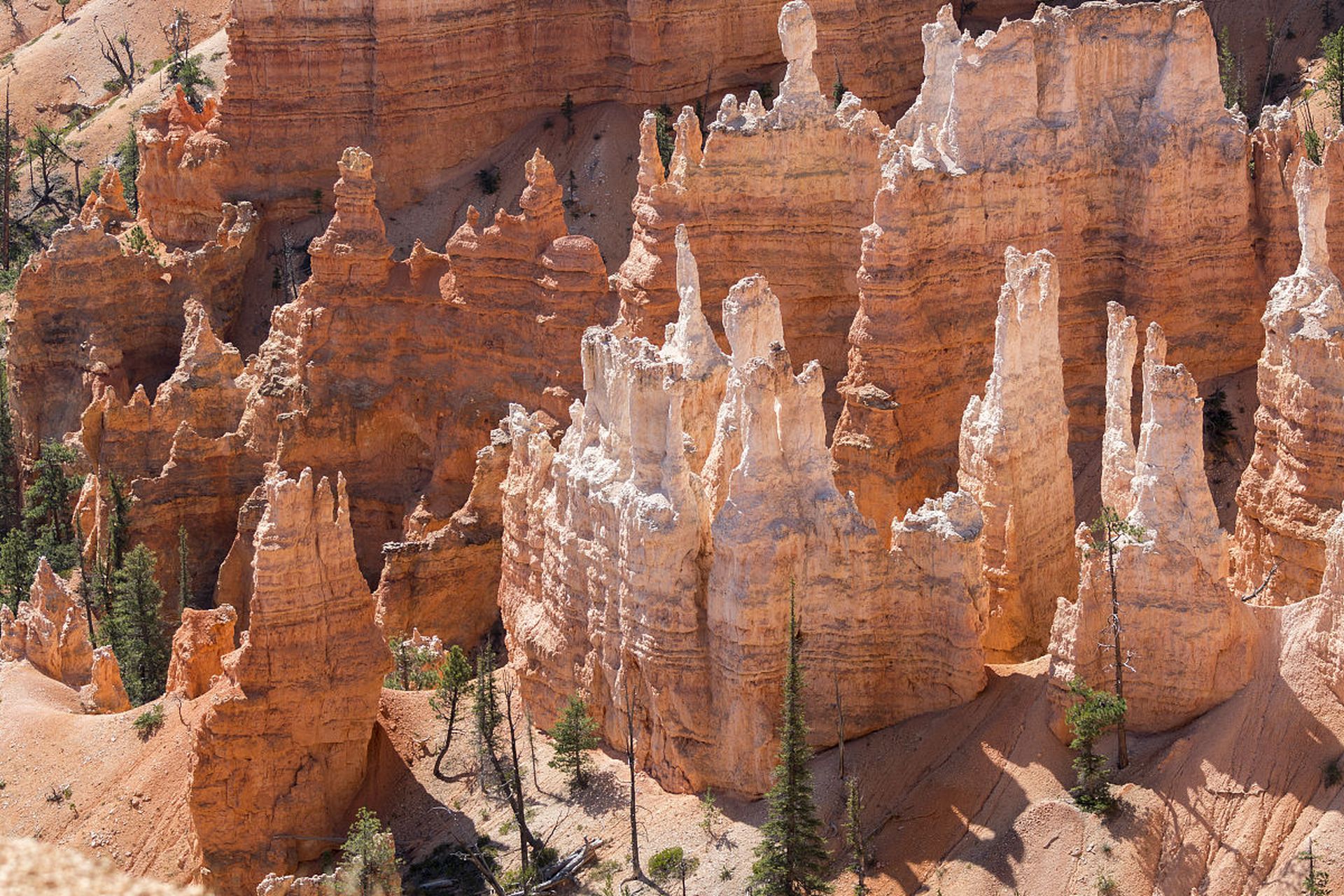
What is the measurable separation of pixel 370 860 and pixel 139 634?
20488 mm

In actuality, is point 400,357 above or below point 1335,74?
below

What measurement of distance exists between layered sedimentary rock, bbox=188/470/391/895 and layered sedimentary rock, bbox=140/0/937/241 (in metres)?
35.3

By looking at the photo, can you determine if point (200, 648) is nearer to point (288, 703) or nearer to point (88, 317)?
point (288, 703)

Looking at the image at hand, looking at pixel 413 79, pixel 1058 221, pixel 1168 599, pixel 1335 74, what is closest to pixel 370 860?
pixel 1168 599

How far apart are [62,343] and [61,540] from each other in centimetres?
740

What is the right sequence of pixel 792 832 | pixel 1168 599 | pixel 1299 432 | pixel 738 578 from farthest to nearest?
1. pixel 1299 432
2. pixel 738 578
3. pixel 1168 599
4. pixel 792 832

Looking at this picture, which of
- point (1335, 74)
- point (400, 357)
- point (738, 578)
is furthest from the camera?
point (1335, 74)

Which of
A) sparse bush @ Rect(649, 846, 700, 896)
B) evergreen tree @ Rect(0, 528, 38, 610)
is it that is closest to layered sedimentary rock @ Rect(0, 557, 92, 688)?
evergreen tree @ Rect(0, 528, 38, 610)

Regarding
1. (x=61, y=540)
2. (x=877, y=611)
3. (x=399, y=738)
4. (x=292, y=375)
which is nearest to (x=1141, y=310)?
(x=877, y=611)

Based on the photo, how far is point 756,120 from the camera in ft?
167

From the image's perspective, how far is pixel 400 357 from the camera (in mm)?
59062

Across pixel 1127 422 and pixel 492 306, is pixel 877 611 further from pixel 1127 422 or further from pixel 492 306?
pixel 492 306

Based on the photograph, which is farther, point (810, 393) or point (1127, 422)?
point (1127, 422)

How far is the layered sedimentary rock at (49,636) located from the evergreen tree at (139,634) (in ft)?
3.73
